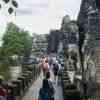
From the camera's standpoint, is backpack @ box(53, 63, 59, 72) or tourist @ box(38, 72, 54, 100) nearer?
tourist @ box(38, 72, 54, 100)

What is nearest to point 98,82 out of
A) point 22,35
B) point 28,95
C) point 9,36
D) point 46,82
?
point 46,82

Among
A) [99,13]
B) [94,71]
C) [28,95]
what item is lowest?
[28,95]

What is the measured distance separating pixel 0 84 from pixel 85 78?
3655mm

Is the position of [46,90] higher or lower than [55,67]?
lower

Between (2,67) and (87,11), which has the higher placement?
(87,11)

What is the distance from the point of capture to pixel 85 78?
52.7 feet

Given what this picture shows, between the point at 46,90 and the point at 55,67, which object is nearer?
the point at 46,90

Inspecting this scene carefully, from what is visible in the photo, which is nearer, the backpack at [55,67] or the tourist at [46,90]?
the tourist at [46,90]

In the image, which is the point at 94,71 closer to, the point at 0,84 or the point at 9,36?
the point at 0,84

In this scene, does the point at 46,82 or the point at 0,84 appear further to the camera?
the point at 46,82

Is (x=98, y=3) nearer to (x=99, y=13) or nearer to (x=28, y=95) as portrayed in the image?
(x=99, y=13)

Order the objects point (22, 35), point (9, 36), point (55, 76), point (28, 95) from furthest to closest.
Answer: point (22, 35), point (9, 36), point (55, 76), point (28, 95)

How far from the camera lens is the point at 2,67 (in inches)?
1372

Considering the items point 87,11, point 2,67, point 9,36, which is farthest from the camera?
point 9,36
